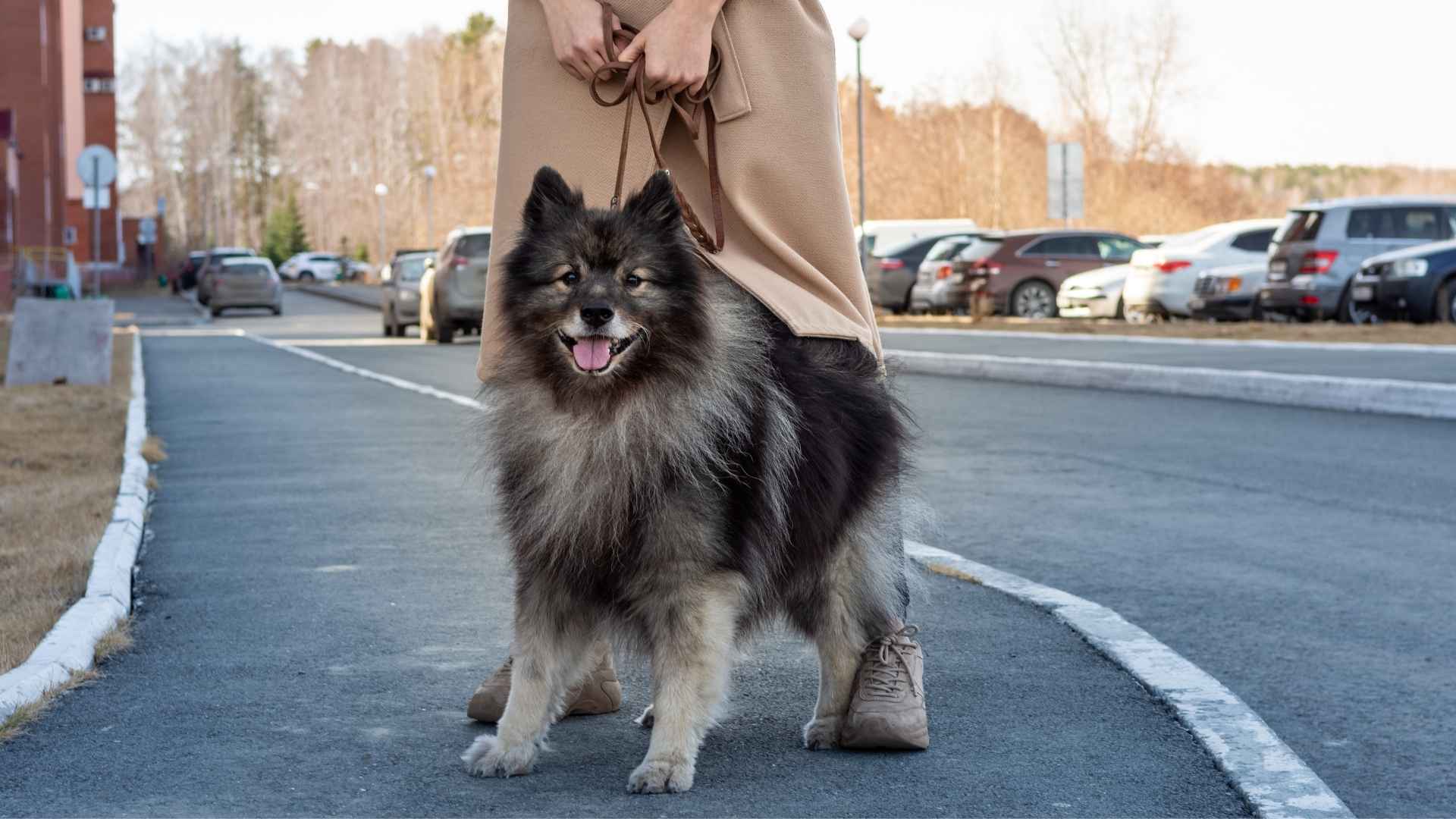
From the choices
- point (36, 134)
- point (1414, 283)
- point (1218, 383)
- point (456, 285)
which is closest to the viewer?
point (1218, 383)

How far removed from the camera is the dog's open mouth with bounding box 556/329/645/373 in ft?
11.9

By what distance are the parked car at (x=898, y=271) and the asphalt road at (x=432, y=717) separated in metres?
28.1

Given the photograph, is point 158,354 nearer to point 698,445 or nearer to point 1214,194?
point 698,445

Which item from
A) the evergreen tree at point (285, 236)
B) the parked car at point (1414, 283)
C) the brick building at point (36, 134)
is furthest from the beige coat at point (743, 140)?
the evergreen tree at point (285, 236)

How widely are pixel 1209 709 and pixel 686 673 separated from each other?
150cm

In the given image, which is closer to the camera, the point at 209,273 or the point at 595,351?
the point at 595,351

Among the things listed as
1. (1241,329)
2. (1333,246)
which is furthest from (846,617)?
(1333,246)

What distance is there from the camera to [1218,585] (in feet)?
21.3

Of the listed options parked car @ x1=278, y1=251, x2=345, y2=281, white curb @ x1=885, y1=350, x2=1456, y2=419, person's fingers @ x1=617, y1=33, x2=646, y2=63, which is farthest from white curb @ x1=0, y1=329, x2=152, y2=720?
parked car @ x1=278, y1=251, x2=345, y2=281

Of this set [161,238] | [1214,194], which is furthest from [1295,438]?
[161,238]

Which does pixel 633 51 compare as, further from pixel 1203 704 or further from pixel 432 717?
pixel 1203 704

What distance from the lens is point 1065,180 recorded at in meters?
33.8

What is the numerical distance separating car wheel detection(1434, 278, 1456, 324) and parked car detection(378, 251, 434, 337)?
1572 centimetres

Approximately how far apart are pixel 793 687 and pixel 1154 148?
6310cm
